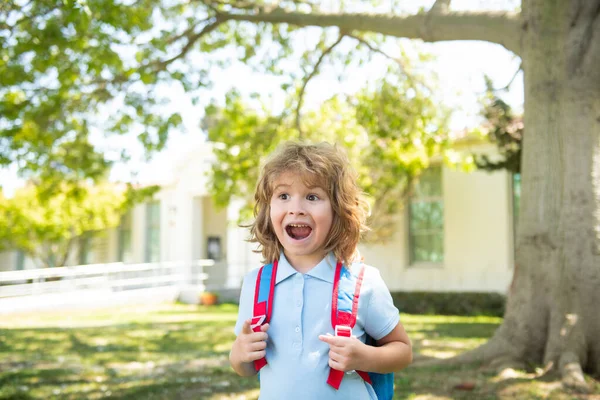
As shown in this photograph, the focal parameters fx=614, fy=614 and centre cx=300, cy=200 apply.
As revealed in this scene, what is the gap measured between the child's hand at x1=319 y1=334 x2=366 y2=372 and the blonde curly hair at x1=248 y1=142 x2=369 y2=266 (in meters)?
0.36

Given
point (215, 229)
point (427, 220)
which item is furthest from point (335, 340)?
point (215, 229)

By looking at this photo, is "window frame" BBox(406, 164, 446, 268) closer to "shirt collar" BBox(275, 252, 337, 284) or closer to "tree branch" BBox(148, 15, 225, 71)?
"tree branch" BBox(148, 15, 225, 71)

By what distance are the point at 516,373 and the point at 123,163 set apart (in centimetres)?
698

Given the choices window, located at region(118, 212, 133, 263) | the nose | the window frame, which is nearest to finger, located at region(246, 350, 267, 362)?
the nose

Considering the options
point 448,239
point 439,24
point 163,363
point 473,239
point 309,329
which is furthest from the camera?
point 448,239

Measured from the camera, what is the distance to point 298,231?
242cm

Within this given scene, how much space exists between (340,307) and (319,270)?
18 cm

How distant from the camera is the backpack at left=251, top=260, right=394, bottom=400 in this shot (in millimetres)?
2245

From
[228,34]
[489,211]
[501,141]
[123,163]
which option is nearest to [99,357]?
[123,163]

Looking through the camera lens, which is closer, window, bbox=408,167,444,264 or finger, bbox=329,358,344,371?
finger, bbox=329,358,344,371

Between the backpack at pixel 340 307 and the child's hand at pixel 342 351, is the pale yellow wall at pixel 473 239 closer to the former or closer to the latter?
the backpack at pixel 340 307

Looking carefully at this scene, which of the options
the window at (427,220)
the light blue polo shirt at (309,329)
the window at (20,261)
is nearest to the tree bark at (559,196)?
the light blue polo shirt at (309,329)

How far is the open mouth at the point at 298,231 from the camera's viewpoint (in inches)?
94.7

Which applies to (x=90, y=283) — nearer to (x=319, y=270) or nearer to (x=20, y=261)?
(x=20, y=261)
